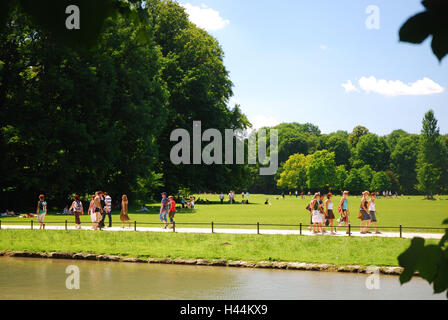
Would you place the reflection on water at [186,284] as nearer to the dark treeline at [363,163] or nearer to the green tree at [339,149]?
the dark treeline at [363,163]

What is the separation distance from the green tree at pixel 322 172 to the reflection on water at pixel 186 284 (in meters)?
97.0

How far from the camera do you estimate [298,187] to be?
12244 cm

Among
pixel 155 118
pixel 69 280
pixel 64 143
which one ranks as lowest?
pixel 69 280

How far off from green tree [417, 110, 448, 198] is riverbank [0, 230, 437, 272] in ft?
287

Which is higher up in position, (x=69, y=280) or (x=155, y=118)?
(x=155, y=118)

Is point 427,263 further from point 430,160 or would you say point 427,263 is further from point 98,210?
point 430,160

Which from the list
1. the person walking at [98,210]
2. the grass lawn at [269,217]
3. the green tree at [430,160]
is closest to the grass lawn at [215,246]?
the grass lawn at [269,217]

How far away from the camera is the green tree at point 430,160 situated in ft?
324

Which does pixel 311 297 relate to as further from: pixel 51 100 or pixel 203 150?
pixel 203 150

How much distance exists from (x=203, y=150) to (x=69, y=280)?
→ 39.0m

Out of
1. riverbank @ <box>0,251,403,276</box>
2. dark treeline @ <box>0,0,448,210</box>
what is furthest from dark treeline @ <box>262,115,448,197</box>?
riverbank @ <box>0,251,403,276</box>
